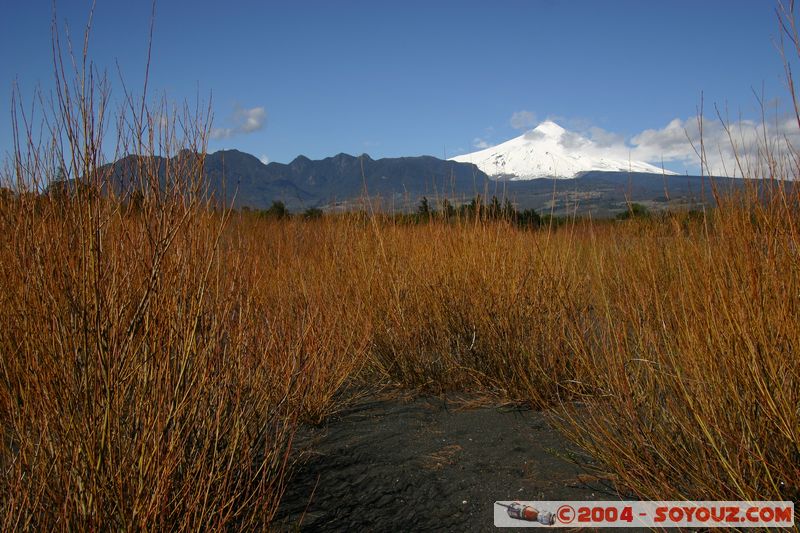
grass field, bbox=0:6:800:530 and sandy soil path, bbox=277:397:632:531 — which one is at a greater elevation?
grass field, bbox=0:6:800:530

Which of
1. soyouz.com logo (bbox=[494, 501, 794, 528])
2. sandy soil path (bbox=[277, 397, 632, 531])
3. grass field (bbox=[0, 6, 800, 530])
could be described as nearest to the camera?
grass field (bbox=[0, 6, 800, 530])

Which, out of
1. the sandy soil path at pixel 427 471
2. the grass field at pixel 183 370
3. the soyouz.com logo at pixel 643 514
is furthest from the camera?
the sandy soil path at pixel 427 471

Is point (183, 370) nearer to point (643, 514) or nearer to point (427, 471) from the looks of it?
point (427, 471)

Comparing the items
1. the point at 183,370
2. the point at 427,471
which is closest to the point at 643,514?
the point at 427,471

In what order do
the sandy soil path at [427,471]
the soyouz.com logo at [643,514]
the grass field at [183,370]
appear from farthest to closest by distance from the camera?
the sandy soil path at [427,471]
the soyouz.com logo at [643,514]
the grass field at [183,370]

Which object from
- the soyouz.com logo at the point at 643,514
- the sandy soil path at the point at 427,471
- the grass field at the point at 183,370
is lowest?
the sandy soil path at the point at 427,471

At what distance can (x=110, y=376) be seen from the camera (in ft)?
5.38

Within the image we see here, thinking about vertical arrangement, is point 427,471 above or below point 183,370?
below

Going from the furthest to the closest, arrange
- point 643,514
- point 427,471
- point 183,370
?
point 427,471, point 643,514, point 183,370

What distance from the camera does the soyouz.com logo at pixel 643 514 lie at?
192 cm

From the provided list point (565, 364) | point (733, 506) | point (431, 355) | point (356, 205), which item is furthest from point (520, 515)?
point (356, 205)

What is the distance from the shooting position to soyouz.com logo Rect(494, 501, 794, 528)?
1917 millimetres

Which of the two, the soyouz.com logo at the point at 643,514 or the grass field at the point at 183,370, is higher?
the grass field at the point at 183,370

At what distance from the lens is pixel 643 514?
229 centimetres
